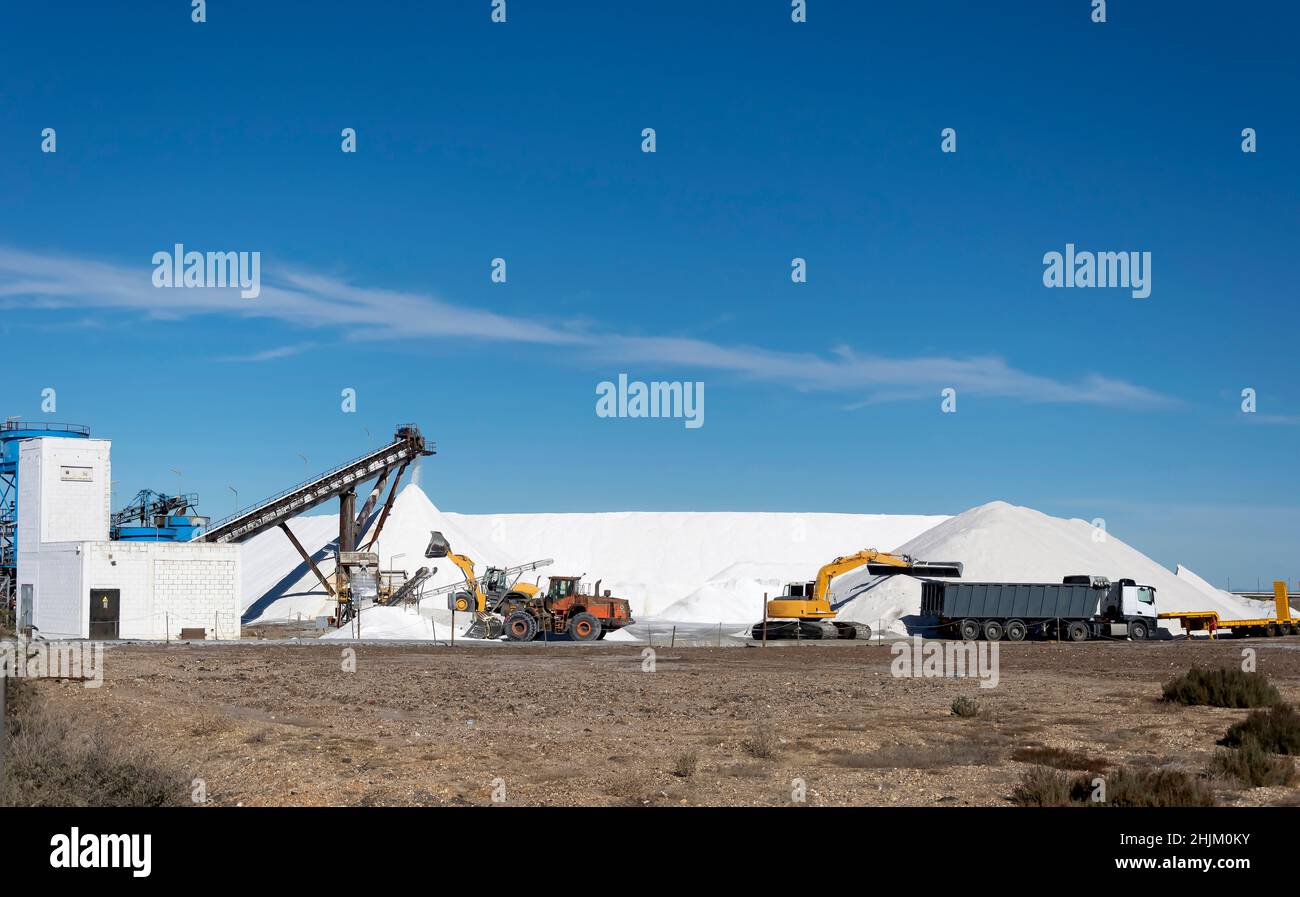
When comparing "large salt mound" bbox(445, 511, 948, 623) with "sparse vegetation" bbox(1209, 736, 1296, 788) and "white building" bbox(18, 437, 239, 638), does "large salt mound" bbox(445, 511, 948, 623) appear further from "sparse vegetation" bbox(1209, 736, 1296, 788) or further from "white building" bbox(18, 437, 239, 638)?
"sparse vegetation" bbox(1209, 736, 1296, 788)

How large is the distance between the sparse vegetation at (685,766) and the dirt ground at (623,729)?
34 millimetres

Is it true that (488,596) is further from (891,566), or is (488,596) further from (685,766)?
(685,766)

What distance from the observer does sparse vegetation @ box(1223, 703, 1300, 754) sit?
15.5 meters

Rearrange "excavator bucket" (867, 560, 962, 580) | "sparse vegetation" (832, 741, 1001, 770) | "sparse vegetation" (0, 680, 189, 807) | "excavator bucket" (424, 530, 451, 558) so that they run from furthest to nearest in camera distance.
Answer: "excavator bucket" (867, 560, 962, 580) → "excavator bucket" (424, 530, 451, 558) → "sparse vegetation" (832, 741, 1001, 770) → "sparse vegetation" (0, 680, 189, 807)

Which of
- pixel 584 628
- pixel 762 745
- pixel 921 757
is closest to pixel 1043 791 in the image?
pixel 921 757

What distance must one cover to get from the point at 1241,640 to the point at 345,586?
130 ft

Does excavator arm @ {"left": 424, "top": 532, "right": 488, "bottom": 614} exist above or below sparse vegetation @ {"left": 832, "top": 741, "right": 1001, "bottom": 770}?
above

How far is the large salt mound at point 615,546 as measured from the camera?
64750 millimetres

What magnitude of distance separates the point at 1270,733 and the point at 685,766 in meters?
8.00

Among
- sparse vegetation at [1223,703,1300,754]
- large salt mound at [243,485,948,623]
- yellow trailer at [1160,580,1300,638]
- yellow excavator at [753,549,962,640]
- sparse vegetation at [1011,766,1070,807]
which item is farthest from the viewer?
large salt mound at [243,485,948,623]

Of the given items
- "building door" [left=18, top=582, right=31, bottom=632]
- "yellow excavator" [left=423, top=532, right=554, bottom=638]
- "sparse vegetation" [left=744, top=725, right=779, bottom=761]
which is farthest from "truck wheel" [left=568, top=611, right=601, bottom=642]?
"sparse vegetation" [left=744, top=725, right=779, bottom=761]

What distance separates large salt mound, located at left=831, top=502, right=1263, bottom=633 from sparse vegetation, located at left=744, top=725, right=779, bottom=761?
37362 mm
